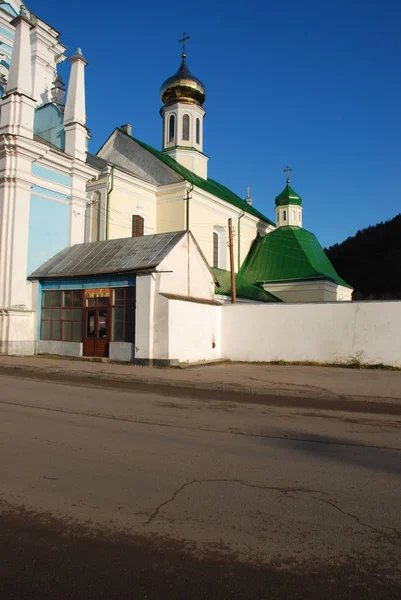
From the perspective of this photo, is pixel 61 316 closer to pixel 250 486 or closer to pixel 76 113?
pixel 76 113

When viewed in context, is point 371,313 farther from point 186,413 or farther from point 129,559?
point 129,559

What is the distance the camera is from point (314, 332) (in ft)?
56.1

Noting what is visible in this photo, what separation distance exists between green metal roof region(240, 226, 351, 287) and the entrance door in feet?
48.7

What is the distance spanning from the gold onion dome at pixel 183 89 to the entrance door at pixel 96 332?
2157cm

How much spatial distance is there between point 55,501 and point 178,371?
410 inches

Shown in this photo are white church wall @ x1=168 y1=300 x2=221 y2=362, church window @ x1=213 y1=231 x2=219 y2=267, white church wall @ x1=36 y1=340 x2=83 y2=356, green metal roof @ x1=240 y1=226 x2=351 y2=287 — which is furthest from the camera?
church window @ x1=213 y1=231 x2=219 y2=267

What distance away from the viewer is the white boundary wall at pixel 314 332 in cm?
1598

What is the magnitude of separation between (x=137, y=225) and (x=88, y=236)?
9.60ft

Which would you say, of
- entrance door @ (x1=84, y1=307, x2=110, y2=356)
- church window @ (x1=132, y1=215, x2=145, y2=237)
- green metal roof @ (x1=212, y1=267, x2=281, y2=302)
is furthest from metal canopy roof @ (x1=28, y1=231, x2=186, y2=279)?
green metal roof @ (x1=212, y1=267, x2=281, y2=302)

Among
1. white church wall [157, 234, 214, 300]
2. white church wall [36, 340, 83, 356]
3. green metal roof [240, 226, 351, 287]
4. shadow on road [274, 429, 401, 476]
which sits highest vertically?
green metal roof [240, 226, 351, 287]

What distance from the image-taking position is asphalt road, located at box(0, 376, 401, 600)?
2.68m

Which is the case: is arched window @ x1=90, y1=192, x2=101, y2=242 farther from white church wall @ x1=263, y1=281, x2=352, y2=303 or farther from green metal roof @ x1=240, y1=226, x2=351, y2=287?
white church wall @ x1=263, y1=281, x2=352, y2=303

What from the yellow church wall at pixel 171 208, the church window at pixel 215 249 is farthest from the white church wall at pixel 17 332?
the church window at pixel 215 249

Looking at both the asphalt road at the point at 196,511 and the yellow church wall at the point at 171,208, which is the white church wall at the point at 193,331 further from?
the yellow church wall at the point at 171,208
